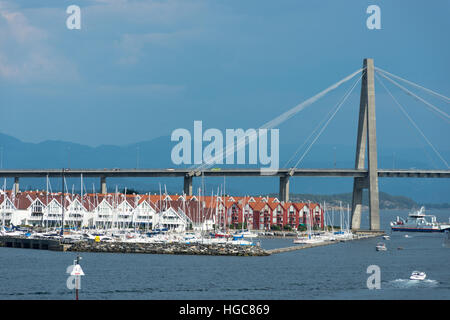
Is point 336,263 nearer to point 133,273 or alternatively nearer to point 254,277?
point 254,277

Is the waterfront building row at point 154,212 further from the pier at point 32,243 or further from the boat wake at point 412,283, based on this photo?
the boat wake at point 412,283

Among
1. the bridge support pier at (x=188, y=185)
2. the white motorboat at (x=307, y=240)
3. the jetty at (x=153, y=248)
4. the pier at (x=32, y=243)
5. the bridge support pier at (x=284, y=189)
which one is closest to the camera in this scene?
the jetty at (x=153, y=248)

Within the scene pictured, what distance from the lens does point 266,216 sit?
302 ft

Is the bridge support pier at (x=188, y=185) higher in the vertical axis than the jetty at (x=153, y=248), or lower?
higher

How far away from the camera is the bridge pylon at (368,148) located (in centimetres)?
8969

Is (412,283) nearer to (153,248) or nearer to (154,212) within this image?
(153,248)

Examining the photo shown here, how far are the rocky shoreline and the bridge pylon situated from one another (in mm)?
32007

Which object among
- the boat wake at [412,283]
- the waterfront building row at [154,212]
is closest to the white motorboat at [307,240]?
the waterfront building row at [154,212]

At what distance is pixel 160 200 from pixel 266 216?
507 inches

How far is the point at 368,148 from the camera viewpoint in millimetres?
89500

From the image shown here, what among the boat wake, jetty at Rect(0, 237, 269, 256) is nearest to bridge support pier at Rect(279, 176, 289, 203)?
jetty at Rect(0, 237, 269, 256)

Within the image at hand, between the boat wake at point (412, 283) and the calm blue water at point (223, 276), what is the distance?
5 cm
